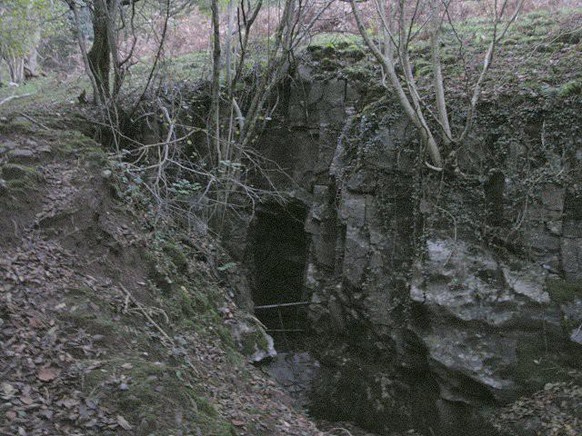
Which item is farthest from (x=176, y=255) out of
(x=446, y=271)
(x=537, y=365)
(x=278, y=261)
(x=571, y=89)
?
(x=571, y=89)

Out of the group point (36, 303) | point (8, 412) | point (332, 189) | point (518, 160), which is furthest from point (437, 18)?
point (8, 412)

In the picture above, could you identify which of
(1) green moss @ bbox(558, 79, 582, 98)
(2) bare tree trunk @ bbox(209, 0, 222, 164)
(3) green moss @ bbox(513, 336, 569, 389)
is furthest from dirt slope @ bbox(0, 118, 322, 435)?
(1) green moss @ bbox(558, 79, 582, 98)

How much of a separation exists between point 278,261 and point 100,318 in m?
6.99

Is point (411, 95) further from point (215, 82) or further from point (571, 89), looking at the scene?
point (215, 82)

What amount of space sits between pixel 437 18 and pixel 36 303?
6.96 metres

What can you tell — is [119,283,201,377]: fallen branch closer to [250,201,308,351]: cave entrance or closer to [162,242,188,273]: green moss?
[162,242,188,273]: green moss

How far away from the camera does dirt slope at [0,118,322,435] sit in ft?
12.7

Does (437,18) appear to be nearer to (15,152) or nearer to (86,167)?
(86,167)

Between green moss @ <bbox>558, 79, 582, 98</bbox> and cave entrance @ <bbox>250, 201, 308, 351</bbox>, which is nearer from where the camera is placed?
green moss @ <bbox>558, 79, 582, 98</bbox>

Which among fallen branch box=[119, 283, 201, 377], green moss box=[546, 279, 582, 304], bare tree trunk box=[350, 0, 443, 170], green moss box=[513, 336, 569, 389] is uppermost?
bare tree trunk box=[350, 0, 443, 170]

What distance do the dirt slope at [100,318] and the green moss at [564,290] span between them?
13.2ft

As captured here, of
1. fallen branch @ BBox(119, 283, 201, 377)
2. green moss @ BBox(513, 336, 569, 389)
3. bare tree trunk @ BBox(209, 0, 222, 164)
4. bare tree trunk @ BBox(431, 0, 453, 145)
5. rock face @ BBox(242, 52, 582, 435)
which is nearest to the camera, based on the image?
fallen branch @ BBox(119, 283, 201, 377)

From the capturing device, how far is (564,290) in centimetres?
734

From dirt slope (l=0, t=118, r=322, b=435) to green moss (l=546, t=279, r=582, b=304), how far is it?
13.2 feet
